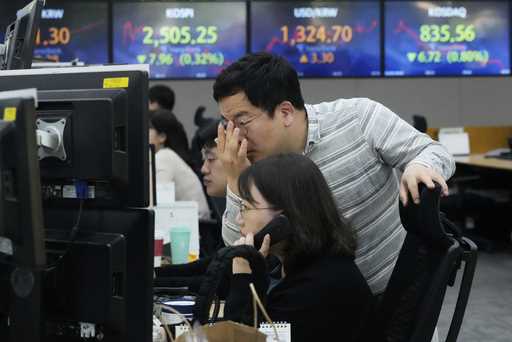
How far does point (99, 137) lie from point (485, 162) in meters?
5.67

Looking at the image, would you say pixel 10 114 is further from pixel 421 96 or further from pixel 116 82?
pixel 421 96

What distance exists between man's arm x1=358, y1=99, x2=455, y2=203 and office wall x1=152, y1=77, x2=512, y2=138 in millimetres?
5030

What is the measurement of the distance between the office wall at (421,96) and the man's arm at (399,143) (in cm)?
503

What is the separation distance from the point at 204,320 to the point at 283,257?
535 millimetres

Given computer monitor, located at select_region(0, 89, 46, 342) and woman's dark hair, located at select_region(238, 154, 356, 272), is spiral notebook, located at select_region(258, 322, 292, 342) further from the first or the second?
computer monitor, located at select_region(0, 89, 46, 342)

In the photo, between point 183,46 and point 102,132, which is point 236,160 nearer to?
point 102,132

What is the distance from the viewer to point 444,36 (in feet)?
22.8

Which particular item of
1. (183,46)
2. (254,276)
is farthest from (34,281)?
(183,46)

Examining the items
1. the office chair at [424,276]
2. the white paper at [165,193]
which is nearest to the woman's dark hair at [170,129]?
the white paper at [165,193]

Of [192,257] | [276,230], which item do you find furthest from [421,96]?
[276,230]

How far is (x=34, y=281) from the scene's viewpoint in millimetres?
1178

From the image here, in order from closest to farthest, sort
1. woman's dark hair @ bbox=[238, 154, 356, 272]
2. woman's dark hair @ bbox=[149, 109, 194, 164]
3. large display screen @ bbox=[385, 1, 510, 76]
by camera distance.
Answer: woman's dark hair @ bbox=[238, 154, 356, 272] → woman's dark hair @ bbox=[149, 109, 194, 164] → large display screen @ bbox=[385, 1, 510, 76]

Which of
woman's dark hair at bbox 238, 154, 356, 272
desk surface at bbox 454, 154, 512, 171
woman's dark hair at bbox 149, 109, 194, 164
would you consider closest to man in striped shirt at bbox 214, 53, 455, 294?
woman's dark hair at bbox 238, 154, 356, 272

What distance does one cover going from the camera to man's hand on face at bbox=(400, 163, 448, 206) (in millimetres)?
1591
